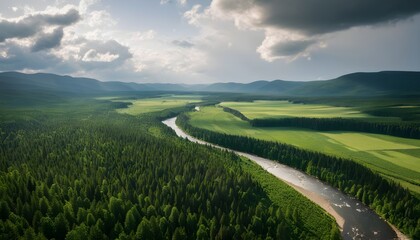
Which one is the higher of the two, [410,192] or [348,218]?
[410,192]

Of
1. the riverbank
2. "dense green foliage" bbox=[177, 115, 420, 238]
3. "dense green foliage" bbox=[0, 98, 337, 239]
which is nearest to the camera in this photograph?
"dense green foliage" bbox=[0, 98, 337, 239]

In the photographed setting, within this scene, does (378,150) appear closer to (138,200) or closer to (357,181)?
(357,181)

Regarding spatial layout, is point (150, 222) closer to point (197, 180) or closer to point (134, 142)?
point (197, 180)

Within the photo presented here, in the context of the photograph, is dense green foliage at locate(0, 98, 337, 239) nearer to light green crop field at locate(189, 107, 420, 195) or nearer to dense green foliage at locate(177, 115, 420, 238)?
dense green foliage at locate(177, 115, 420, 238)

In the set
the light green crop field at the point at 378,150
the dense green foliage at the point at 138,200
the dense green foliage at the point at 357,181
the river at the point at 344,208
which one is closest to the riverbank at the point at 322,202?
the river at the point at 344,208

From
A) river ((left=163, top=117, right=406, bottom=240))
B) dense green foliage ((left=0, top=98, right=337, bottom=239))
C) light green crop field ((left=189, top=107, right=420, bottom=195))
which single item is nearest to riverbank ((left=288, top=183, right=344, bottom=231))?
river ((left=163, top=117, right=406, bottom=240))

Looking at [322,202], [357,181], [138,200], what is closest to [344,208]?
[322,202]

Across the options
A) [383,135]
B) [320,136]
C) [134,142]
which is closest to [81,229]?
[134,142]
